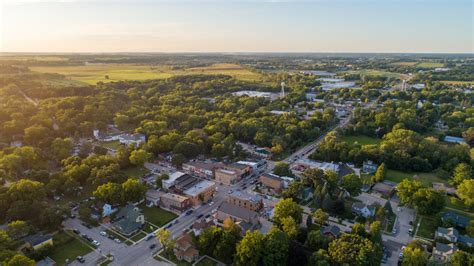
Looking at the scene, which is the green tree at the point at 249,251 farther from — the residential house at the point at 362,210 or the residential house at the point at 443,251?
the residential house at the point at 443,251

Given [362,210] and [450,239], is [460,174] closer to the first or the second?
[450,239]

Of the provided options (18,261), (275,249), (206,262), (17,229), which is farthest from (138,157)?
Answer: (275,249)

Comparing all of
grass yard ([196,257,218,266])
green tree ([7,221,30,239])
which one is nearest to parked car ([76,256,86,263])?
green tree ([7,221,30,239])

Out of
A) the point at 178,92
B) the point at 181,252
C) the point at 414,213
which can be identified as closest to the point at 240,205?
the point at 181,252

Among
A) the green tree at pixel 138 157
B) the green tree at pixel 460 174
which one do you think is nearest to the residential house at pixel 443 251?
the green tree at pixel 460 174

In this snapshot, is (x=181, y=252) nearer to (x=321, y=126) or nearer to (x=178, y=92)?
(x=321, y=126)
